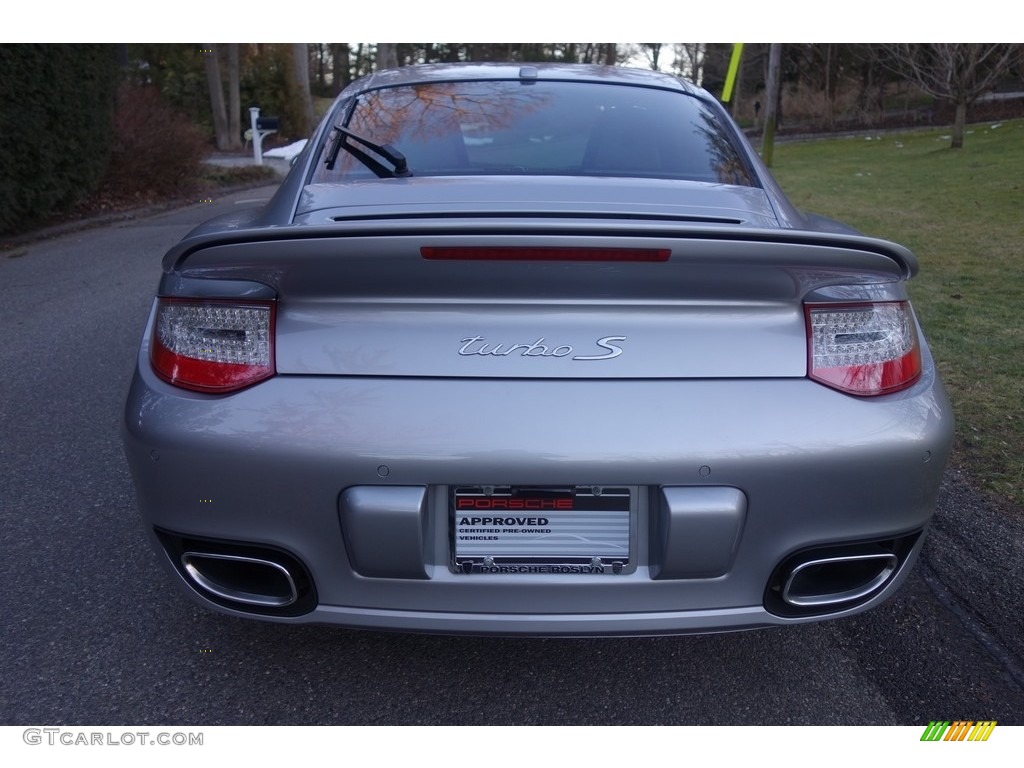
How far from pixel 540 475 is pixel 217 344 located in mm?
775

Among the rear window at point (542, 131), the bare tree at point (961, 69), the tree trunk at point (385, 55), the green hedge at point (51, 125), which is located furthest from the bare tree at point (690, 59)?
the rear window at point (542, 131)

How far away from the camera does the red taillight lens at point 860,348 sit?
195 centimetres

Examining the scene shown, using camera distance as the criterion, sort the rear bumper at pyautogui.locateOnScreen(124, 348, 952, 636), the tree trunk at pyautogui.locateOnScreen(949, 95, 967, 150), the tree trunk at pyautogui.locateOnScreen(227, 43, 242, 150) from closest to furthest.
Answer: the rear bumper at pyautogui.locateOnScreen(124, 348, 952, 636) → the tree trunk at pyautogui.locateOnScreen(949, 95, 967, 150) → the tree trunk at pyautogui.locateOnScreen(227, 43, 242, 150)

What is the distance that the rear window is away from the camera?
9.03ft

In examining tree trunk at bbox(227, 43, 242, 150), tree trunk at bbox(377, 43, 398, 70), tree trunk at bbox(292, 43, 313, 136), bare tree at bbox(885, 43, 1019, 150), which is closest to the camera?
tree trunk at bbox(377, 43, 398, 70)

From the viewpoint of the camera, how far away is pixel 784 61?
38.9 metres

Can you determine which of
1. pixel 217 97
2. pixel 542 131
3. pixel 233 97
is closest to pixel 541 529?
pixel 542 131

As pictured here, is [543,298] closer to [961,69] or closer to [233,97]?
[961,69]

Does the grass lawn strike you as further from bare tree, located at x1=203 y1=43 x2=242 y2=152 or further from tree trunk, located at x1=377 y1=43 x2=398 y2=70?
bare tree, located at x1=203 y1=43 x2=242 y2=152

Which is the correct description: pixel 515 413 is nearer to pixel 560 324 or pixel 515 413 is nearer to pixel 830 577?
pixel 560 324

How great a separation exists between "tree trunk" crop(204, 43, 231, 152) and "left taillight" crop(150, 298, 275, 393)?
22488 mm

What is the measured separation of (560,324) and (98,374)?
151 inches

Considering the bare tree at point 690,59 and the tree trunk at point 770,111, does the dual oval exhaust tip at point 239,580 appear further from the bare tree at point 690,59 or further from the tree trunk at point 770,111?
the bare tree at point 690,59

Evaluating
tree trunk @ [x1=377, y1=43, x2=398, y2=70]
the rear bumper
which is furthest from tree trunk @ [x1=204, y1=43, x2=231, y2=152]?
the rear bumper
